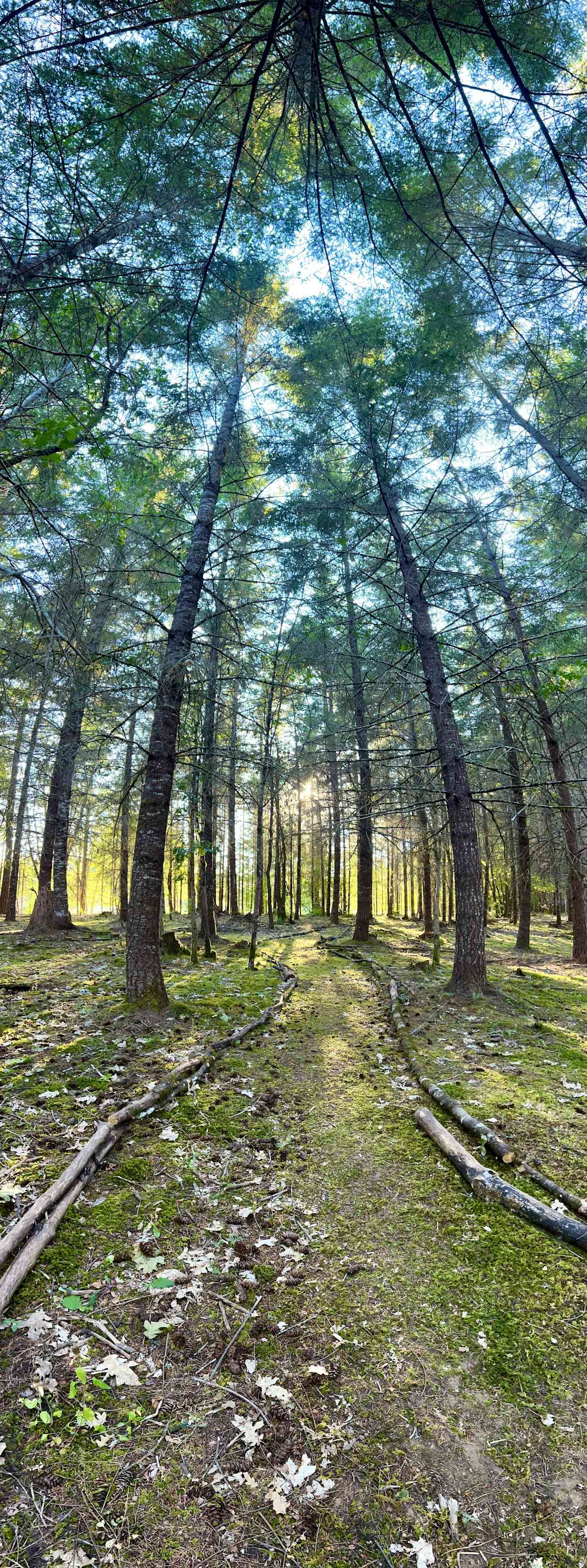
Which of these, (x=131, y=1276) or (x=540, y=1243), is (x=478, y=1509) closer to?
(x=540, y=1243)

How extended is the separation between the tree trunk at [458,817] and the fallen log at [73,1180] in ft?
13.4

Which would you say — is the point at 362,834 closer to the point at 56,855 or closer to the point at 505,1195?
the point at 56,855

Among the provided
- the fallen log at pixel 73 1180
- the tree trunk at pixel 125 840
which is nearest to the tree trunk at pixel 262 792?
the tree trunk at pixel 125 840

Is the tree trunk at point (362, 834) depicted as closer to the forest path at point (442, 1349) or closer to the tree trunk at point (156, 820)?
the tree trunk at point (156, 820)

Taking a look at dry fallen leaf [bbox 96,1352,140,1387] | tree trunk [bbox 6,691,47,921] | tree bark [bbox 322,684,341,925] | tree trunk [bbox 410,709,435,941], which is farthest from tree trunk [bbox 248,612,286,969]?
dry fallen leaf [bbox 96,1352,140,1387]

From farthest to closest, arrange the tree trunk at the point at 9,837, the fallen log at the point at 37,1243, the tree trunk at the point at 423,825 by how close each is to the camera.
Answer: the tree trunk at the point at 9,837 → the tree trunk at the point at 423,825 → the fallen log at the point at 37,1243

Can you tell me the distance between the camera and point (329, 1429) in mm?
2092

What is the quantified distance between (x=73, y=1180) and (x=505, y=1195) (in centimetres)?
257

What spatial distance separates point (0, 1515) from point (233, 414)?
9640 mm

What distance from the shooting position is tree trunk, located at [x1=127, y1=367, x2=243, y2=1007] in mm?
6605

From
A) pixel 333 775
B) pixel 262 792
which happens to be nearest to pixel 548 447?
pixel 262 792

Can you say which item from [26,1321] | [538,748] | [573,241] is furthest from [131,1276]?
[538,748]

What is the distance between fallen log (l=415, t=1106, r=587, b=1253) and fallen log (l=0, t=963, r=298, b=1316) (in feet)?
7.22

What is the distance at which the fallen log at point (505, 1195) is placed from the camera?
9.92ft
